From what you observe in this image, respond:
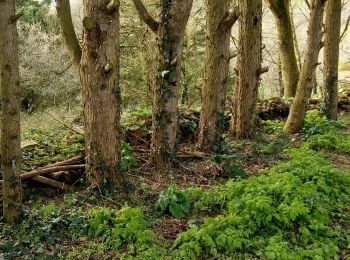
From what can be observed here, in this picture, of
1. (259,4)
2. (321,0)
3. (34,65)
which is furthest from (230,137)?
(34,65)

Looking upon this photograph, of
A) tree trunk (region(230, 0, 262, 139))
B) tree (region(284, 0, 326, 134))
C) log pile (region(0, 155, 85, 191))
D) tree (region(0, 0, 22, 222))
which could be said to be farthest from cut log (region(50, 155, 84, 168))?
tree (region(284, 0, 326, 134))

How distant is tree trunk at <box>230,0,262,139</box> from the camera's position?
9.12 meters

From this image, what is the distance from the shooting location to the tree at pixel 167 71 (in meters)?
6.53

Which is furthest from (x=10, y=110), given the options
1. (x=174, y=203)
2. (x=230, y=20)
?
(x=230, y=20)

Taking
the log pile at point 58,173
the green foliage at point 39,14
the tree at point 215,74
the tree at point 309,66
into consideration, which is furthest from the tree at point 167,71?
the green foliage at point 39,14

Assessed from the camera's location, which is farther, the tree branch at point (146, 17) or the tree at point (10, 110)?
the tree branch at point (146, 17)

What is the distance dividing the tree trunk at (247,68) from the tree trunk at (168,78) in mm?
2995

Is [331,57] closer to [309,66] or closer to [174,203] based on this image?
[309,66]

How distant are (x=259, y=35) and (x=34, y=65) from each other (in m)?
15.5

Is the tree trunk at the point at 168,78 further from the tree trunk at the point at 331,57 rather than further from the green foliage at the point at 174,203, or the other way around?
the tree trunk at the point at 331,57

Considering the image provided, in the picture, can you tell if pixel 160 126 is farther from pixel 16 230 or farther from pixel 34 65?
pixel 34 65

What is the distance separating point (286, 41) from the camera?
14.6 meters

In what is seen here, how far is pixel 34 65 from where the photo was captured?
69.2 feet

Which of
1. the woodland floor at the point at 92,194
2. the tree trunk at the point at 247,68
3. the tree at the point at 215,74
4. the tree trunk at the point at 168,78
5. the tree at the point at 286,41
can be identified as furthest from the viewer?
the tree at the point at 286,41
